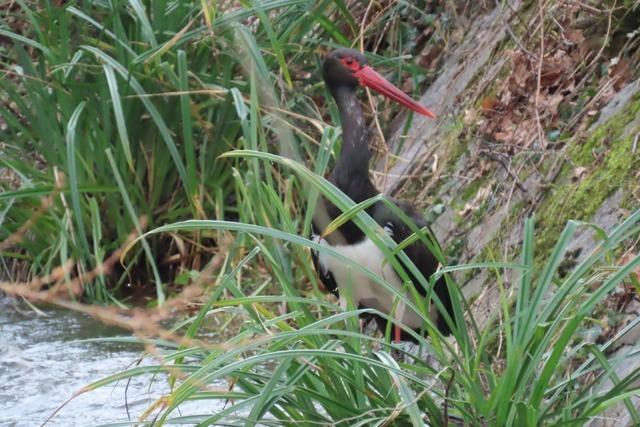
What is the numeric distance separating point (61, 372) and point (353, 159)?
137 centimetres

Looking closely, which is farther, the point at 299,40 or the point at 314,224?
the point at 299,40

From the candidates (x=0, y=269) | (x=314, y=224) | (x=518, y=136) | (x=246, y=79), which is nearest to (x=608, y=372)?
(x=314, y=224)

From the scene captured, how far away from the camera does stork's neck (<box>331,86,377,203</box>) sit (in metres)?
4.80

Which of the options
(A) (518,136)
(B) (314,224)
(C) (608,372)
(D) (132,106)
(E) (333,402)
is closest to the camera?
(C) (608,372)

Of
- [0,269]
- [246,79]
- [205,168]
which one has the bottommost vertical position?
[0,269]

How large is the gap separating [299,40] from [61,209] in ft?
4.53

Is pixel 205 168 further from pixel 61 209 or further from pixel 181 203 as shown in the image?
pixel 61 209

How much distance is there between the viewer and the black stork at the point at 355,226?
4562 millimetres

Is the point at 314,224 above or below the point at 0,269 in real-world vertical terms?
above

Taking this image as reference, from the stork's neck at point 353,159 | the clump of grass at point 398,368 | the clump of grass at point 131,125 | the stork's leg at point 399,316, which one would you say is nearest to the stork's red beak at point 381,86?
the stork's neck at point 353,159

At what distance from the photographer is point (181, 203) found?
6246mm

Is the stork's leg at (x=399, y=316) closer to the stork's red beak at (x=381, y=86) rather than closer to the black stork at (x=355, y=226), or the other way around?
the black stork at (x=355, y=226)

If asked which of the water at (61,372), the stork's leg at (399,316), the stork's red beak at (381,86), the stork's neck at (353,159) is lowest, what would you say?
the water at (61,372)

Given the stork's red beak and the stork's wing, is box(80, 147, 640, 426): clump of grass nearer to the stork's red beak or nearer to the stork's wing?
the stork's wing
